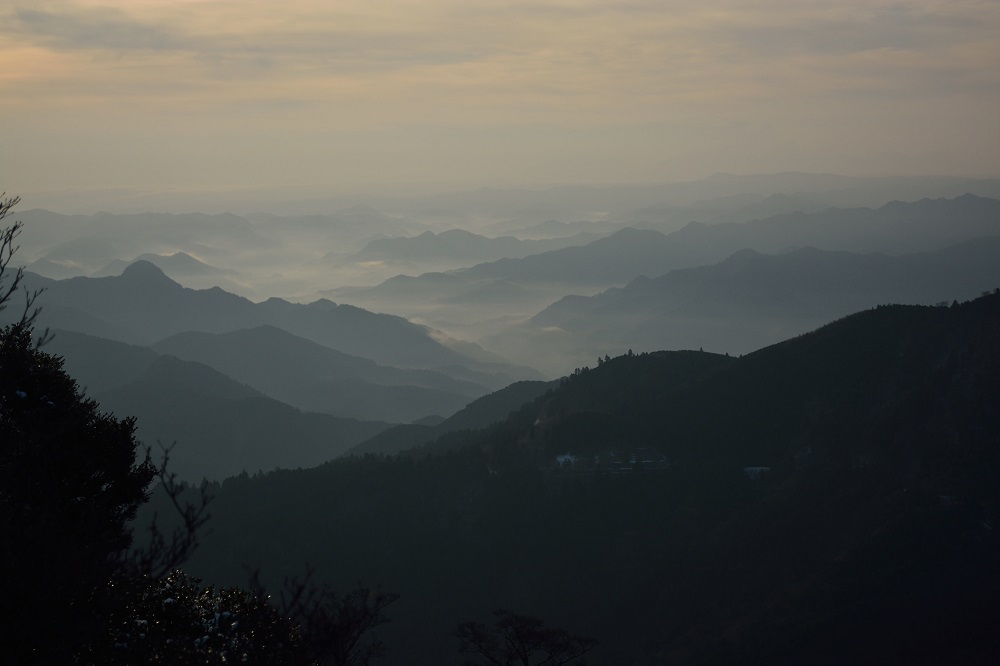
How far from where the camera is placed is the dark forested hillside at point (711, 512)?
72.6 metres

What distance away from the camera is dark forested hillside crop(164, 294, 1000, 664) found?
72562mm

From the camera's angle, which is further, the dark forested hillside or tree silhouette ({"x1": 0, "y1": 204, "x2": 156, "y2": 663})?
the dark forested hillside

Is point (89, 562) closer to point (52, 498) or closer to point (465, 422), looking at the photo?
point (52, 498)

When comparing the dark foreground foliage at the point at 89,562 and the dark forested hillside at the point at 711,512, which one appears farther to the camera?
the dark forested hillside at the point at 711,512

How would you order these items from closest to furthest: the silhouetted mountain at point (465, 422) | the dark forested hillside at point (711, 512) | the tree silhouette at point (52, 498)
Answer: the tree silhouette at point (52, 498)
the dark forested hillside at point (711, 512)
the silhouetted mountain at point (465, 422)

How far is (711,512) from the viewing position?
91.2m

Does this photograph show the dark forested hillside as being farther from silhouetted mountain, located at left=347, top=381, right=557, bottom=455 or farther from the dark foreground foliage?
the dark foreground foliage

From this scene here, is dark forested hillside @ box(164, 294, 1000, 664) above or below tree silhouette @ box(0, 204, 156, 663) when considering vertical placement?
below

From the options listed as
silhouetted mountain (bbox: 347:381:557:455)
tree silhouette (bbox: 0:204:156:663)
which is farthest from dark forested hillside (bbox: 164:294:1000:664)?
tree silhouette (bbox: 0:204:156:663)

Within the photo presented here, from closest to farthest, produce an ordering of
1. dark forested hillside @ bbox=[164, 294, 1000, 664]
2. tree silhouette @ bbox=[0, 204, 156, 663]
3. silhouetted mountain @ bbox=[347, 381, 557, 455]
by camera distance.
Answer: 1. tree silhouette @ bbox=[0, 204, 156, 663]
2. dark forested hillside @ bbox=[164, 294, 1000, 664]
3. silhouetted mountain @ bbox=[347, 381, 557, 455]

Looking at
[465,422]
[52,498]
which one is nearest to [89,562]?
[52,498]

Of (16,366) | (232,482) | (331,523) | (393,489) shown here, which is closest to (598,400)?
(393,489)

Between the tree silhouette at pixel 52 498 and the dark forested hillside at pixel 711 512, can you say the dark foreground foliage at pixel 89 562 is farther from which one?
the dark forested hillside at pixel 711 512

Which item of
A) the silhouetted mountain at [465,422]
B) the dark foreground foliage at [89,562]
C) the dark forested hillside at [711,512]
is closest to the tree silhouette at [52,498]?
the dark foreground foliage at [89,562]
